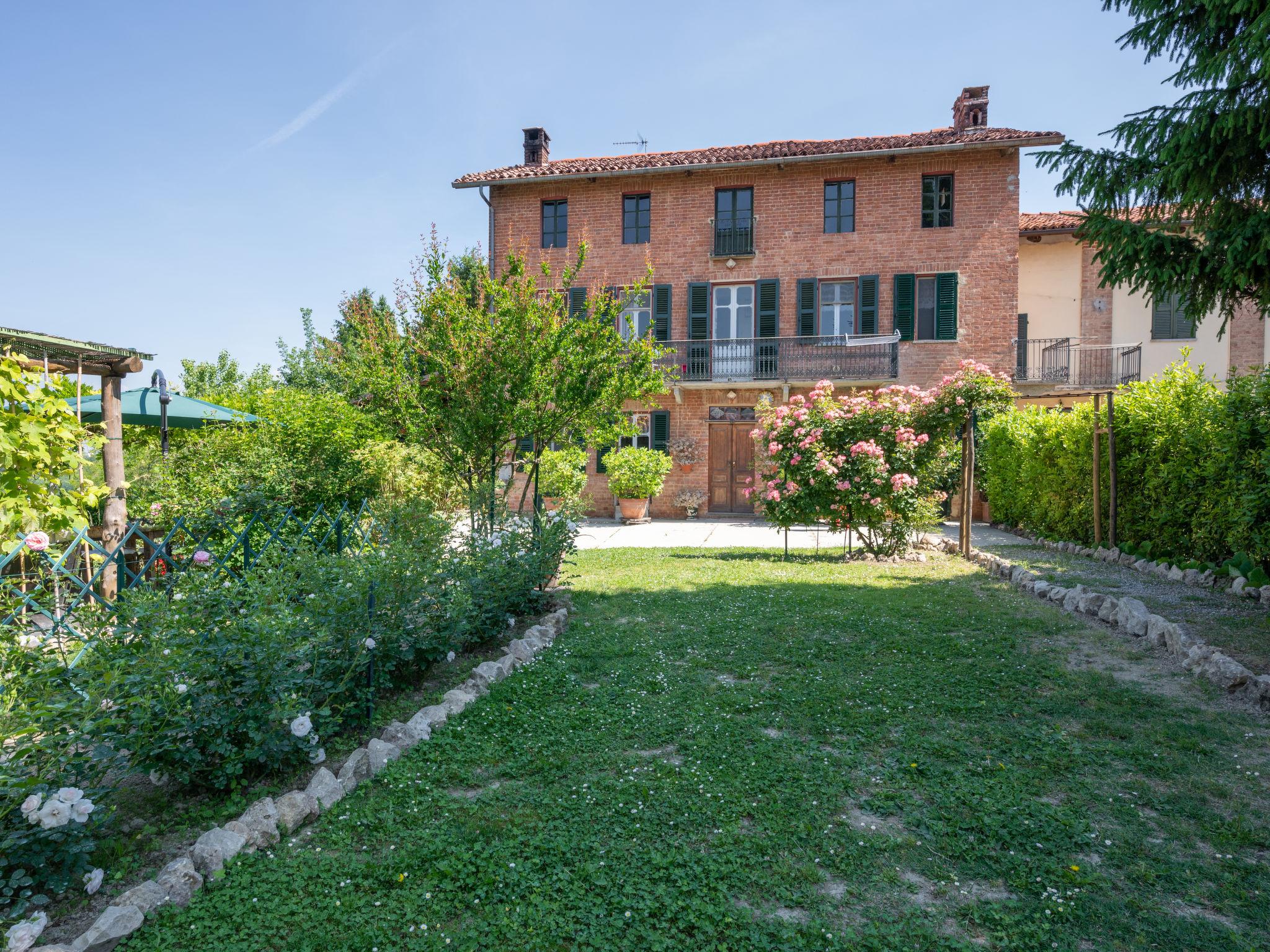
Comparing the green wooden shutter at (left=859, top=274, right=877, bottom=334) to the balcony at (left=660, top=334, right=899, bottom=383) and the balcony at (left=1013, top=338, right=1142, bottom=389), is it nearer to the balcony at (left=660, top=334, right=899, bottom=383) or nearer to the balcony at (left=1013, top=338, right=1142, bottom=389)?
the balcony at (left=660, top=334, right=899, bottom=383)

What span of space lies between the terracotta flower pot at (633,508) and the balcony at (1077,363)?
9892 millimetres

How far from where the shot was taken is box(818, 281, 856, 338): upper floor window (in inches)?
718

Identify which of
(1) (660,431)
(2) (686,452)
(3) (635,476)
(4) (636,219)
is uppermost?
(4) (636,219)

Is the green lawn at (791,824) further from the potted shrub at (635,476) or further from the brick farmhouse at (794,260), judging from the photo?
the brick farmhouse at (794,260)

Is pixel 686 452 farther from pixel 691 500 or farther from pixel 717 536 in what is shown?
pixel 717 536

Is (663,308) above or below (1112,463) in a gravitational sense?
above

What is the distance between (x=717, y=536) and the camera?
47.2 ft

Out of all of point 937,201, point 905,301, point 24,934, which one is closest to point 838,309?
point 905,301

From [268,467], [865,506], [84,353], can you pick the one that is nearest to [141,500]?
[268,467]

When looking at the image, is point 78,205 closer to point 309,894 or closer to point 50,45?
point 50,45

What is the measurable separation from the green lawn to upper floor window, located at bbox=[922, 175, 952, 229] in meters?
15.4

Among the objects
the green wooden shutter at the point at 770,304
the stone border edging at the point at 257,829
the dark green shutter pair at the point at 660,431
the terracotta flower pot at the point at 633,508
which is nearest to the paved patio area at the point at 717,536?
the terracotta flower pot at the point at 633,508

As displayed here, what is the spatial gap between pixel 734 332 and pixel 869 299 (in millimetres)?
3420

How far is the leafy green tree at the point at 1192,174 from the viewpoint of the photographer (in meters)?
4.86
